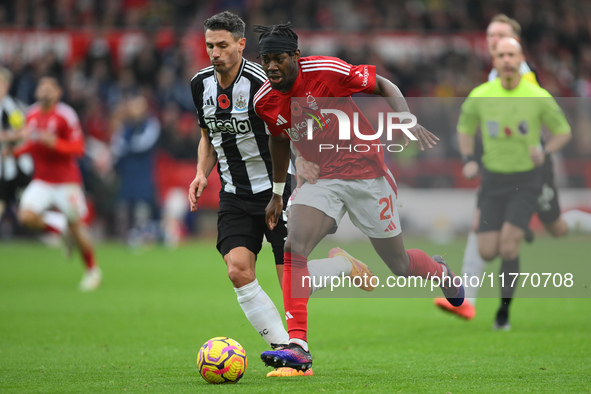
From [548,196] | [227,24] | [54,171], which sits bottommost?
[548,196]

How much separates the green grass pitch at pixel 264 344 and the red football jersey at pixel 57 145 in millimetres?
1504

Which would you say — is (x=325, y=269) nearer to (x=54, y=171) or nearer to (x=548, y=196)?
(x=548, y=196)

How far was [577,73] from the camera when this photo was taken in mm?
22422

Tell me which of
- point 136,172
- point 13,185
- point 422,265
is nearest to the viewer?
point 422,265

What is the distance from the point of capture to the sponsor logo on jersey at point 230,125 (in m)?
5.79

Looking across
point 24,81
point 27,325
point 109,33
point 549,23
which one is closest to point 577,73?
point 549,23

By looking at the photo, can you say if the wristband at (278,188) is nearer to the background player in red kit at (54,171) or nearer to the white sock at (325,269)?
the white sock at (325,269)

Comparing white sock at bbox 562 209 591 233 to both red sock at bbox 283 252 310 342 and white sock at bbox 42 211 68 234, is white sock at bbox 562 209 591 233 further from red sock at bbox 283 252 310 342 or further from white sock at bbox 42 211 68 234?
white sock at bbox 42 211 68 234

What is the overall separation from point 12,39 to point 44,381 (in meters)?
16.1

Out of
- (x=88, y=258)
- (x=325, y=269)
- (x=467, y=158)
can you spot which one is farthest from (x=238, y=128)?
(x=88, y=258)

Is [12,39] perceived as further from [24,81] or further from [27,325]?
[27,325]

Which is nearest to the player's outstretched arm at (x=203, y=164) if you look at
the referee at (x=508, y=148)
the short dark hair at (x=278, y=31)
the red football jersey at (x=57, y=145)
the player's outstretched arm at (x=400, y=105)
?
the short dark hair at (x=278, y=31)

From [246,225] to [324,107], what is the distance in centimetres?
97

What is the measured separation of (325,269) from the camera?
5750 mm
